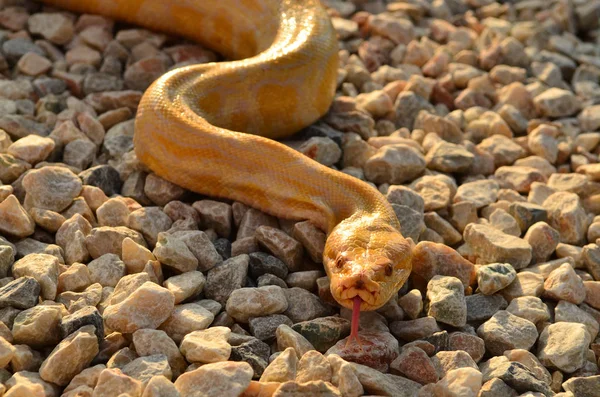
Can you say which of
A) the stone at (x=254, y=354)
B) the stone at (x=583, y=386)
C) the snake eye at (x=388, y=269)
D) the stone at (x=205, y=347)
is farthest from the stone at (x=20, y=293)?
the stone at (x=583, y=386)

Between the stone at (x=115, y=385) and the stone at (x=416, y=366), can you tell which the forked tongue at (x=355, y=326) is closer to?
the stone at (x=416, y=366)

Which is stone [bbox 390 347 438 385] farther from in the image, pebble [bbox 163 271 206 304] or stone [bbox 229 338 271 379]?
pebble [bbox 163 271 206 304]

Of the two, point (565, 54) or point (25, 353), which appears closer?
point (25, 353)

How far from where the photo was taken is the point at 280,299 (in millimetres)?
4594

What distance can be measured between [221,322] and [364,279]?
883 mm

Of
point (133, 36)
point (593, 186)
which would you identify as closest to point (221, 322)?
point (593, 186)

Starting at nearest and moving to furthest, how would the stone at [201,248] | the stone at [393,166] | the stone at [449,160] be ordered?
the stone at [201,248] < the stone at [393,166] < the stone at [449,160]

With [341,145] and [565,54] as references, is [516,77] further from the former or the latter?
[341,145]

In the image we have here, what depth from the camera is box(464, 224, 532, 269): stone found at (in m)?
5.30

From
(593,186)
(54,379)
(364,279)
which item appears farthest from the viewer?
(593,186)

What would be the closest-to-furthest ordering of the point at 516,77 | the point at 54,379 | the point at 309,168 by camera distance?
the point at 54,379, the point at 309,168, the point at 516,77

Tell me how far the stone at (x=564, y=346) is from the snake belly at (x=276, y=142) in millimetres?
933

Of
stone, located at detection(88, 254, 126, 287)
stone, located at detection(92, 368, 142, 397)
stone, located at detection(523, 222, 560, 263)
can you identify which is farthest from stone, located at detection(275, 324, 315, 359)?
stone, located at detection(523, 222, 560, 263)

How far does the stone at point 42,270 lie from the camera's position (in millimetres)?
4441
